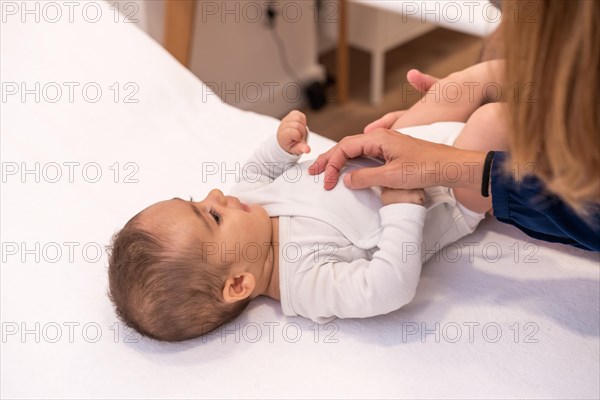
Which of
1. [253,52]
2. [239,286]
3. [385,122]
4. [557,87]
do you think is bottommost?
[253,52]

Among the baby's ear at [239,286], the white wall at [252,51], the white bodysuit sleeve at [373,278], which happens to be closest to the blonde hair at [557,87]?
the white bodysuit sleeve at [373,278]

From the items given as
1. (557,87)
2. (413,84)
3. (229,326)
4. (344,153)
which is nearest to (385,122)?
(413,84)

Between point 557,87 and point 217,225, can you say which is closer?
point 557,87

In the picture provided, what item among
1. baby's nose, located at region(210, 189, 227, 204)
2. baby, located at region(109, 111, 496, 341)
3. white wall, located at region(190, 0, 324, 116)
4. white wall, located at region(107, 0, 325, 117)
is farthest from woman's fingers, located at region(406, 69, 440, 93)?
white wall, located at region(190, 0, 324, 116)

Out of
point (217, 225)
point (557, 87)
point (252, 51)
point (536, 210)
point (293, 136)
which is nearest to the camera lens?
point (557, 87)

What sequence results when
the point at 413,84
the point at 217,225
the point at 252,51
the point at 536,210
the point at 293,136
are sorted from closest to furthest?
the point at 536,210 → the point at 217,225 → the point at 293,136 → the point at 413,84 → the point at 252,51

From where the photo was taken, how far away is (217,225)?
3.09 feet

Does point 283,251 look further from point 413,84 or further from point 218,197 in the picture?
point 413,84

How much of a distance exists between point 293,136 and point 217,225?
20cm

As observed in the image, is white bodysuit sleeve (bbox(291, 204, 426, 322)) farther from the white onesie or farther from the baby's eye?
the baby's eye

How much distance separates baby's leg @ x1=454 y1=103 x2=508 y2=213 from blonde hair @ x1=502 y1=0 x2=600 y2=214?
327mm

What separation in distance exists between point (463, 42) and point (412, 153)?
6.35 ft

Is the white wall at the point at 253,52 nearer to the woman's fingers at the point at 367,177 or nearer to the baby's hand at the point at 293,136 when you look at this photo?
the baby's hand at the point at 293,136

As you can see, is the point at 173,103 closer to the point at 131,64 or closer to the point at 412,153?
the point at 131,64
